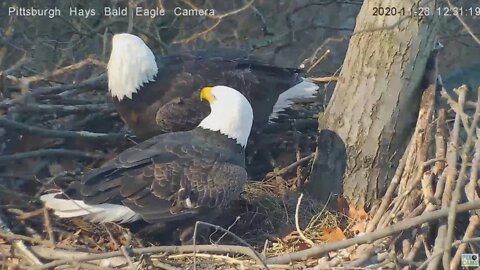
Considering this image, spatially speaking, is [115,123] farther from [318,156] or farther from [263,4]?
[263,4]

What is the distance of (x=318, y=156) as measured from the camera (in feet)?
20.3

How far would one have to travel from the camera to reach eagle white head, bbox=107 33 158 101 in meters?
6.34

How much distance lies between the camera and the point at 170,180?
548 cm

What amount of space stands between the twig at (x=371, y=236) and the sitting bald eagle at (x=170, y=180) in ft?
3.20

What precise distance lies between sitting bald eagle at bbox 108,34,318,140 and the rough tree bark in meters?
0.62

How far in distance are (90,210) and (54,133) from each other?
0.91 metres

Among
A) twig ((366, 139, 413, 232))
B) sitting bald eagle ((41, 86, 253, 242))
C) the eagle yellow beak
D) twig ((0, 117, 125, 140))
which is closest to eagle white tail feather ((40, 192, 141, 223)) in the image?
sitting bald eagle ((41, 86, 253, 242))

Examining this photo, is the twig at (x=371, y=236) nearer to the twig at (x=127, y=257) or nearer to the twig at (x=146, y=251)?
the twig at (x=146, y=251)

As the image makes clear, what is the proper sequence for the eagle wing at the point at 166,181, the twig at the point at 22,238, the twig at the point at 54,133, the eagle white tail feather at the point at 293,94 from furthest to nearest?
the eagle white tail feather at the point at 293,94 < the twig at the point at 54,133 < the eagle wing at the point at 166,181 < the twig at the point at 22,238

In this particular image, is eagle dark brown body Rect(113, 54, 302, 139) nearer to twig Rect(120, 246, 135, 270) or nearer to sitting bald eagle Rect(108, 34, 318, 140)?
sitting bald eagle Rect(108, 34, 318, 140)

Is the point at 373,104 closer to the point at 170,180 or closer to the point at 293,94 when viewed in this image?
the point at 293,94

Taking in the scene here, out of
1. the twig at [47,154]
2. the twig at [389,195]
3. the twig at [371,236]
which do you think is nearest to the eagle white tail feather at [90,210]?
the twig at [47,154]

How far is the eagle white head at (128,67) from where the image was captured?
6344 mm

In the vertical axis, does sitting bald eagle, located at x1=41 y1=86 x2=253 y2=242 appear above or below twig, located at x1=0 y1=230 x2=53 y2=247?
above
